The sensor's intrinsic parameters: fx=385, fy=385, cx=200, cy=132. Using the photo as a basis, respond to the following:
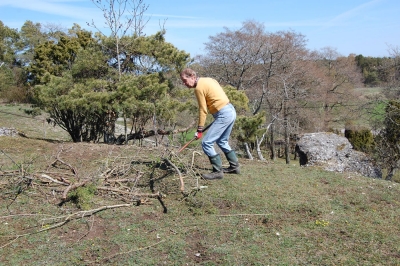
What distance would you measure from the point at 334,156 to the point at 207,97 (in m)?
5.76

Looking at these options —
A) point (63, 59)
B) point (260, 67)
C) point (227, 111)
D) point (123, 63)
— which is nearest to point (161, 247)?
point (227, 111)

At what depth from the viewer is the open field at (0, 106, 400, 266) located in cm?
383

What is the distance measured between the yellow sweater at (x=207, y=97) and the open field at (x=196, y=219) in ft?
3.25

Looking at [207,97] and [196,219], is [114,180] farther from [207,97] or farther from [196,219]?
[207,97]

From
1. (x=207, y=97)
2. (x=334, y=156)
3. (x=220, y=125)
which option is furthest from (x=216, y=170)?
(x=334, y=156)

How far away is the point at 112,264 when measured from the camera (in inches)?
144

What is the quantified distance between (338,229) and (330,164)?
16.5 ft

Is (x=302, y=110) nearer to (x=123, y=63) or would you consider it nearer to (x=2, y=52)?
(x=123, y=63)

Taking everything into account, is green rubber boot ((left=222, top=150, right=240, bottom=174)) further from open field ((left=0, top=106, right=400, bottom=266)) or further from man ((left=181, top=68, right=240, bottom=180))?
man ((left=181, top=68, right=240, bottom=180))

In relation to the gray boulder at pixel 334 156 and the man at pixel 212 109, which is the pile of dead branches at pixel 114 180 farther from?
the gray boulder at pixel 334 156

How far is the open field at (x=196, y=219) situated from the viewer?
383cm

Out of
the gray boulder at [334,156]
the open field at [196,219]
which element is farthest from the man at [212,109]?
the gray boulder at [334,156]

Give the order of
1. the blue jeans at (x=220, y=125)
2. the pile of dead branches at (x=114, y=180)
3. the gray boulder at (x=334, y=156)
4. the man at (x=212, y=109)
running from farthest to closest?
the gray boulder at (x=334, y=156), the blue jeans at (x=220, y=125), the man at (x=212, y=109), the pile of dead branches at (x=114, y=180)

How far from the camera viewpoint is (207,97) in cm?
544
